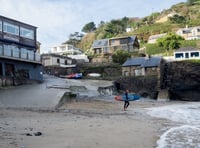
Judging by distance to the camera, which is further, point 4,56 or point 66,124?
point 4,56

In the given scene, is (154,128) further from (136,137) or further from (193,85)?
(193,85)

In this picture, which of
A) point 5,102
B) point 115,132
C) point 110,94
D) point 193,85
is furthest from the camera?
point 193,85

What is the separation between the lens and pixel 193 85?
56281 millimetres

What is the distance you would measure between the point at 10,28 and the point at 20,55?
3.29 meters

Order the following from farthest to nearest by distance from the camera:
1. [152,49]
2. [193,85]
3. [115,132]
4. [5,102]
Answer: [152,49]
[193,85]
[5,102]
[115,132]

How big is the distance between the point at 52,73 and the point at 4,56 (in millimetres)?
24176

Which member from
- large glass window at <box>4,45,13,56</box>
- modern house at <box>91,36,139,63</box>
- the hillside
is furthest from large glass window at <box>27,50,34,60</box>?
the hillside

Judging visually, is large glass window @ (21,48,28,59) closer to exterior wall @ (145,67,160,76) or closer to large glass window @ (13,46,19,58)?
large glass window @ (13,46,19,58)

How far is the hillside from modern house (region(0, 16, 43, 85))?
5952 centimetres

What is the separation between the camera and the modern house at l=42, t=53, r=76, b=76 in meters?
65.8

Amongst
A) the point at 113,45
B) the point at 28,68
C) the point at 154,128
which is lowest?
the point at 154,128

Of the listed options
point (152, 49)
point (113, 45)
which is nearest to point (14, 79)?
point (152, 49)

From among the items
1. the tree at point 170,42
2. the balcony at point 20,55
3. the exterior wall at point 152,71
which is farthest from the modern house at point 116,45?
the balcony at point 20,55

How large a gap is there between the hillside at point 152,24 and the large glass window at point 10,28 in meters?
62.4
